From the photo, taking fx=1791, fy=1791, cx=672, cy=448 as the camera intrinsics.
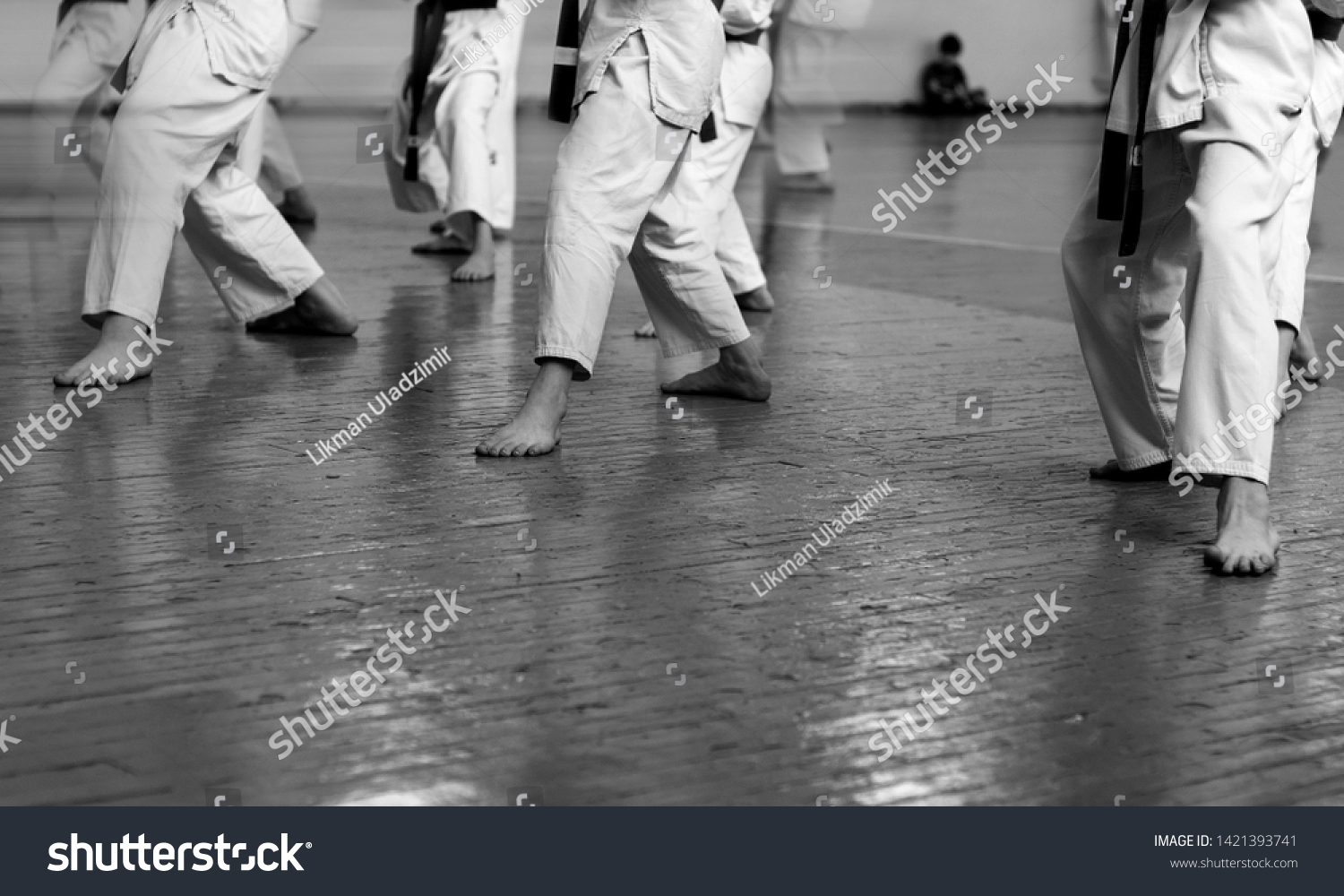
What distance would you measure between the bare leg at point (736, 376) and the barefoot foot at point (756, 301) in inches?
56.3

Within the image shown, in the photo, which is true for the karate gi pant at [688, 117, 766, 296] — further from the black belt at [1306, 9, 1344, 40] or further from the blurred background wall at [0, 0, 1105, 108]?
the blurred background wall at [0, 0, 1105, 108]

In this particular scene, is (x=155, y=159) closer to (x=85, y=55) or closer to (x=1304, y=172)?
(x=1304, y=172)

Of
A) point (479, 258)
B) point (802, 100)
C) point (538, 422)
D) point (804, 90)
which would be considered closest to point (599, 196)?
point (538, 422)

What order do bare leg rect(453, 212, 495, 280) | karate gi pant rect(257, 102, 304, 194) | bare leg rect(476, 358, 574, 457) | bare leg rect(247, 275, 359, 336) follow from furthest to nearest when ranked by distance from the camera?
karate gi pant rect(257, 102, 304, 194), bare leg rect(453, 212, 495, 280), bare leg rect(247, 275, 359, 336), bare leg rect(476, 358, 574, 457)

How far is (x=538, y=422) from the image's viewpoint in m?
3.69

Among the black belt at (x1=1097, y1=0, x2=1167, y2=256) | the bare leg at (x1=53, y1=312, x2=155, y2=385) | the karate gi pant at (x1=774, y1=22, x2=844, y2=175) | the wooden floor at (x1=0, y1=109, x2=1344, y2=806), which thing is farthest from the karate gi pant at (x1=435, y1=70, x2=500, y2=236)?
the karate gi pant at (x1=774, y1=22, x2=844, y2=175)

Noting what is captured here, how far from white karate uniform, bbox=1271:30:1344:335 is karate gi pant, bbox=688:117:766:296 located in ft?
4.77

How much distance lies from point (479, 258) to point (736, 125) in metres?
1.34

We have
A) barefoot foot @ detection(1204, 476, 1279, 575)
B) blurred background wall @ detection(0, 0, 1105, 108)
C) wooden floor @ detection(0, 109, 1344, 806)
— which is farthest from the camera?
blurred background wall @ detection(0, 0, 1105, 108)

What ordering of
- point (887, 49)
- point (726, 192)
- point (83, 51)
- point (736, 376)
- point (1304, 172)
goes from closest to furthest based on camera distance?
point (1304, 172), point (736, 376), point (726, 192), point (83, 51), point (887, 49)

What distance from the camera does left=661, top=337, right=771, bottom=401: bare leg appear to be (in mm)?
4246

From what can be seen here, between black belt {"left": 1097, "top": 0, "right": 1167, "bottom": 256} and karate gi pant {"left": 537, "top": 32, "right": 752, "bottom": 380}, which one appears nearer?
black belt {"left": 1097, "top": 0, "right": 1167, "bottom": 256}

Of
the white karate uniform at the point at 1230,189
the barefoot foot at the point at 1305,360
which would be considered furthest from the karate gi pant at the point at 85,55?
the white karate uniform at the point at 1230,189
